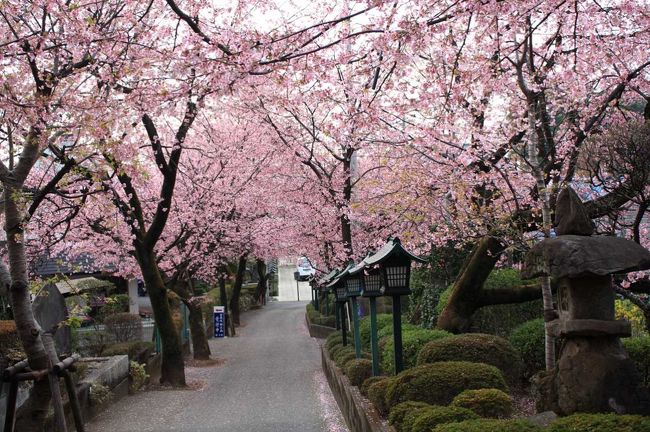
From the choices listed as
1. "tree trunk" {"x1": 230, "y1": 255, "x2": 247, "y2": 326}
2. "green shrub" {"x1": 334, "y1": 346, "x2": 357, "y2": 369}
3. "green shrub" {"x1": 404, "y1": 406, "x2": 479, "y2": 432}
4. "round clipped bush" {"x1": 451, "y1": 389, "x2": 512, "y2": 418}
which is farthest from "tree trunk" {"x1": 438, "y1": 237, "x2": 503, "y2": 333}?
"tree trunk" {"x1": 230, "y1": 255, "x2": 247, "y2": 326}

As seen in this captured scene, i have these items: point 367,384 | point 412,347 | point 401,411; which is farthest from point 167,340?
point 401,411

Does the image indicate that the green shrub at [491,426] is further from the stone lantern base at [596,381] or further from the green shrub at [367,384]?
the green shrub at [367,384]

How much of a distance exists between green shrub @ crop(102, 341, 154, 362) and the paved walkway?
1371 mm

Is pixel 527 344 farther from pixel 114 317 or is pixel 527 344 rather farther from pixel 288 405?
pixel 114 317

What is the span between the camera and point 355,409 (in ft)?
28.5

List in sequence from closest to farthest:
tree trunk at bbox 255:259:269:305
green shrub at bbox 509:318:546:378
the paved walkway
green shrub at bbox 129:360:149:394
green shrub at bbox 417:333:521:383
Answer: green shrub at bbox 417:333:521:383
green shrub at bbox 509:318:546:378
the paved walkway
green shrub at bbox 129:360:149:394
tree trunk at bbox 255:259:269:305

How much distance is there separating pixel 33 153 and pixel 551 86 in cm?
657

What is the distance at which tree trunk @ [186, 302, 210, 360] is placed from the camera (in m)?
20.3

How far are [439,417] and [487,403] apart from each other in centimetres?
66

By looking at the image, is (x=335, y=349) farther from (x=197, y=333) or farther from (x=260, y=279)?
(x=260, y=279)

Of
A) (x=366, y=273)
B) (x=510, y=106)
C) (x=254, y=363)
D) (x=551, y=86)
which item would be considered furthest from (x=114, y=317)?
(x=551, y=86)

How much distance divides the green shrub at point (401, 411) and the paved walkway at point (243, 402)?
11.6 ft

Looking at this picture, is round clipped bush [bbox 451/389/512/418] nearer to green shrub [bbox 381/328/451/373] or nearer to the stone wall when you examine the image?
the stone wall

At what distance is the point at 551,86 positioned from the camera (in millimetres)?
8875
